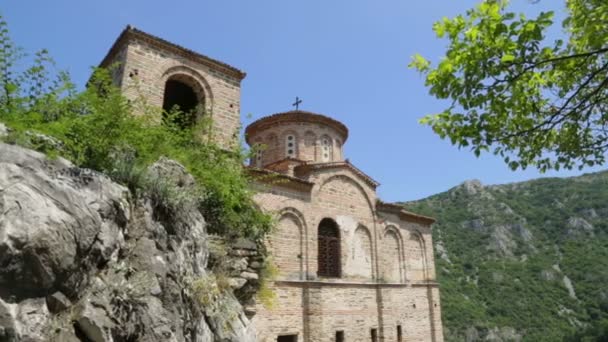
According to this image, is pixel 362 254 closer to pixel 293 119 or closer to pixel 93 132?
pixel 293 119

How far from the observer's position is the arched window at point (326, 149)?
54.9 ft

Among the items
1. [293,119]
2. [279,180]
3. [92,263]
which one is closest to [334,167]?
[279,180]

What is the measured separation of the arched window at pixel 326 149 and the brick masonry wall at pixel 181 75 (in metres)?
6.28

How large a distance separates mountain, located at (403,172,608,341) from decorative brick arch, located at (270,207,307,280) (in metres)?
31.2

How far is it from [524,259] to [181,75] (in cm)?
5016

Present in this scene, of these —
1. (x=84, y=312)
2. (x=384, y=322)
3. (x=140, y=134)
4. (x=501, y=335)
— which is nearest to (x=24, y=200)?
(x=84, y=312)

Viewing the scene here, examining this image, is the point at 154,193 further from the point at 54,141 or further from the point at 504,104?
the point at 504,104

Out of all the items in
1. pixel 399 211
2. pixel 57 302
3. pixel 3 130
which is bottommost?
pixel 57 302

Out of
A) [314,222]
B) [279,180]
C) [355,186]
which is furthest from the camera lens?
[355,186]

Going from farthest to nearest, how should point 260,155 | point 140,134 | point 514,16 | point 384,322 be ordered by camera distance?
point 260,155 < point 384,322 < point 140,134 < point 514,16

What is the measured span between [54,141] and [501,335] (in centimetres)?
4188

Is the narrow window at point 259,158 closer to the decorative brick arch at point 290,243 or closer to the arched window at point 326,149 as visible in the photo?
the arched window at point 326,149

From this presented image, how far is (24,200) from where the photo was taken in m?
3.25

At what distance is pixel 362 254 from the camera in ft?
45.3
